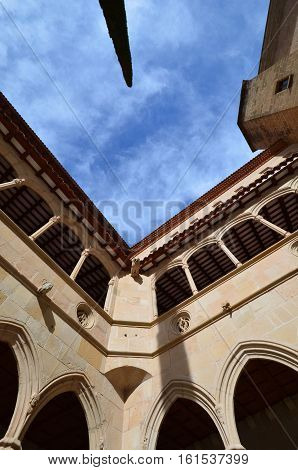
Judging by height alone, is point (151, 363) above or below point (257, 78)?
below

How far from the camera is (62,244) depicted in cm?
1259

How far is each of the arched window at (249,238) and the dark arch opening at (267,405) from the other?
5.03m

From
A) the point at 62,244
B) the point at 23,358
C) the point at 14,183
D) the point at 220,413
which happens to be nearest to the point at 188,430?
the point at 220,413

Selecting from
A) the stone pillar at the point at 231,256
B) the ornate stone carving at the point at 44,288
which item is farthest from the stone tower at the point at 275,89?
the ornate stone carving at the point at 44,288

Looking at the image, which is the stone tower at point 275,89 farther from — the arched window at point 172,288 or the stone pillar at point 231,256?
the arched window at point 172,288

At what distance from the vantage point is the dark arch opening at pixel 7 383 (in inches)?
357

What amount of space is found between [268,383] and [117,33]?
32.8 ft

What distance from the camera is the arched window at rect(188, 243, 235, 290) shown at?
13014 millimetres

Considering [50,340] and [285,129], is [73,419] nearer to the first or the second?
[50,340]

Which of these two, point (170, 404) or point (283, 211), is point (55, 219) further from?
point (283, 211)

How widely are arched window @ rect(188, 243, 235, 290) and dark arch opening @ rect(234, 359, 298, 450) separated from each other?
472 centimetres

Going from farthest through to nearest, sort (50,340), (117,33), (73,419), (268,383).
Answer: (73,419) → (268,383) → (50,340) → (117,33)

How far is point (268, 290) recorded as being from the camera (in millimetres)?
8234
